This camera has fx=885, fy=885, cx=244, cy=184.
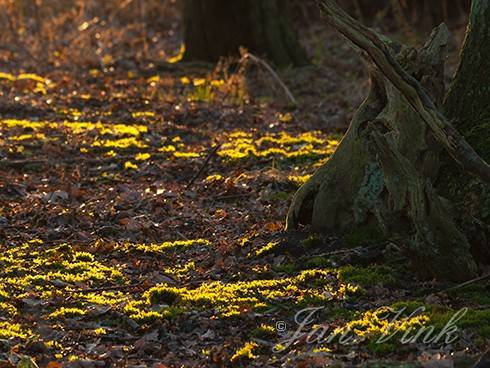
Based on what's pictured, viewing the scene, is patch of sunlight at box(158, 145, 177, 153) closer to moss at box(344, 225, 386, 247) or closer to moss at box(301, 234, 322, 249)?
moss at box(301, 234, 322, 249)

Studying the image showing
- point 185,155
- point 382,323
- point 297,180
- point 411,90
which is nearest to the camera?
point 382,323

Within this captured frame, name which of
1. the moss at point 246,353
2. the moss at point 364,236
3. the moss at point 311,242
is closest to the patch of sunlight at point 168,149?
the moss at point 311,242

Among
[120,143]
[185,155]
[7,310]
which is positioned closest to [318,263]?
[7,310]

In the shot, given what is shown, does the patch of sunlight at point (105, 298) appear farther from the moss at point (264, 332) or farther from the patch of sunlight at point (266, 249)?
the patch of sunlight at point (266, 249)

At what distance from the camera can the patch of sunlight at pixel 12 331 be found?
19.9 feet

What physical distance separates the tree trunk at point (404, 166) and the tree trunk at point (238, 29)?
28.7ft

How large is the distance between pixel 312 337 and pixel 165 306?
1281 millimetres

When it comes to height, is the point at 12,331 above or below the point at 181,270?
above

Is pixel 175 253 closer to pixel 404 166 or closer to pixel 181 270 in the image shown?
pixel 181 270

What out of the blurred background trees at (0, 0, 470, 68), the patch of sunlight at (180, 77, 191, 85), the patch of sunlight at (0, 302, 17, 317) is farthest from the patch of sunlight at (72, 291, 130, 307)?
the blurred background trees at (0, 0, 470, 68)

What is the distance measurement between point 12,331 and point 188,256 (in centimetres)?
232

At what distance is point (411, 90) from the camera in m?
6.82

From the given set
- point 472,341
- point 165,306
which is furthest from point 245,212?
point 472,341

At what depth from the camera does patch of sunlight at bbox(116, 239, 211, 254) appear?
8.27m
